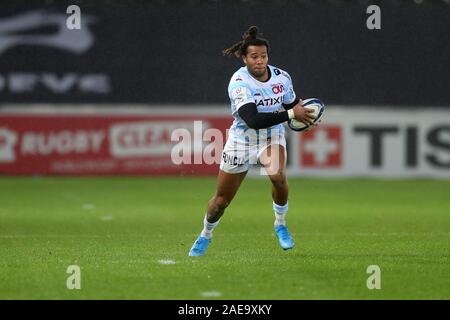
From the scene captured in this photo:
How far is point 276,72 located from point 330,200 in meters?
6.85

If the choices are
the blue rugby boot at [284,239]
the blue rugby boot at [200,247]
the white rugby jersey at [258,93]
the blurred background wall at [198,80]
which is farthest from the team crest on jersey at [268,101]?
the blurred background wall at [198,80]

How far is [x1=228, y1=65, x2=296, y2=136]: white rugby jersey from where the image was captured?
398 inches

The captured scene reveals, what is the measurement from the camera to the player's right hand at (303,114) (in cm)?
998

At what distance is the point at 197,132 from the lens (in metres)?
19.8

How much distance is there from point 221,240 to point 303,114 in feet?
8.31

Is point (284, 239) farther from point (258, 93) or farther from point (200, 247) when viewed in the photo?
point (258, 93)

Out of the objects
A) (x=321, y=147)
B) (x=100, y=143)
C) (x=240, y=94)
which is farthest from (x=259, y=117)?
(x=100, y=143)

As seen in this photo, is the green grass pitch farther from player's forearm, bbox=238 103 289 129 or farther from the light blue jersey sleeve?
the light blue jersey sleeve

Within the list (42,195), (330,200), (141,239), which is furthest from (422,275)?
(42,195)

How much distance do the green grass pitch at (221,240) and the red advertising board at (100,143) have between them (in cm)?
33

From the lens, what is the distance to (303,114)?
394 inches

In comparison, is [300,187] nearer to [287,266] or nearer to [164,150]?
[164,150]

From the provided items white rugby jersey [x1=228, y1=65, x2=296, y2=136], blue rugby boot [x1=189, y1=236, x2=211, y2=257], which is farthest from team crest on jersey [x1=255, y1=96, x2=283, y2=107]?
blue rugby boot [x1=189, y1=236, x2=211, y2=257]

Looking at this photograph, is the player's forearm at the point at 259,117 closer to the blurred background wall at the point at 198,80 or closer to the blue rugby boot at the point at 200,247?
the blue rugby boot at the point at 200,247
